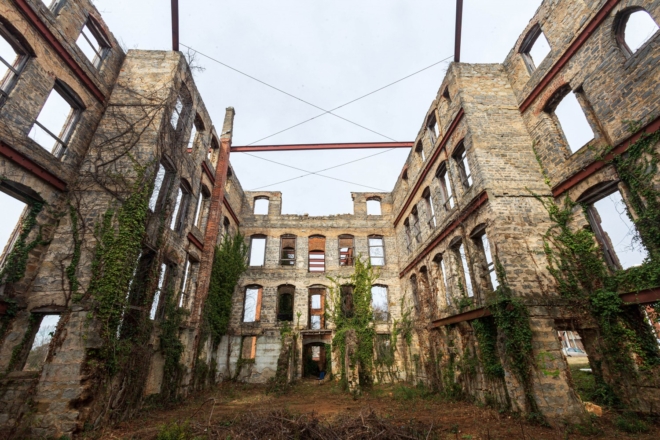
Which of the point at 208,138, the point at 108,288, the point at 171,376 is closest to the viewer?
the point at 108,288

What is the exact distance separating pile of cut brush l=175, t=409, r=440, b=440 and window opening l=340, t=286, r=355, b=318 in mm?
9189

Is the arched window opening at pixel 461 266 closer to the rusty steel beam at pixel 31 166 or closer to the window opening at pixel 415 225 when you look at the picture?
the window opening at pixel 415 225

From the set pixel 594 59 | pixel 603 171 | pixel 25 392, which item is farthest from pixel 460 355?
pixel 25 392

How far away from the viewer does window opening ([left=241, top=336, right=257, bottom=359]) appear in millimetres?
14391

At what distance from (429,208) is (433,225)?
1.11 m

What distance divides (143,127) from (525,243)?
35.7 ft

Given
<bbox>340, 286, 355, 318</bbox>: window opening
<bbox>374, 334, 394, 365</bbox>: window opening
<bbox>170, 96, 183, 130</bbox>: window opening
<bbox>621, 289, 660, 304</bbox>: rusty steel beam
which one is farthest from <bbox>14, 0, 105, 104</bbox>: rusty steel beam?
<bbox>374, 334, 394, 365</bbox>: window opening

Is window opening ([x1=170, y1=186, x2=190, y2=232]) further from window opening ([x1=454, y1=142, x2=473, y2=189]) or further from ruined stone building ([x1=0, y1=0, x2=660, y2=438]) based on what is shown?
window opening ([x1=454, y1=142, x2=473, y2=189])

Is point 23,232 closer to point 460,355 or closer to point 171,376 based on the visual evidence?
point 171,376

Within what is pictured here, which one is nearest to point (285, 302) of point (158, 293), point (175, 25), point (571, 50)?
point (158, 293)

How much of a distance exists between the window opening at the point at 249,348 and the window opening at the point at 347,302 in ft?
15.0

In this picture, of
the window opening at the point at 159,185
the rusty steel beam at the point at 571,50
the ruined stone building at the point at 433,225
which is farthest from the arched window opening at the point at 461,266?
the window opening at the point at 159,185

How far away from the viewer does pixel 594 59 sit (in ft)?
24.8

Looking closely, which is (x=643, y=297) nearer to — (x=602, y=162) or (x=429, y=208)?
(x=602, y=162)
